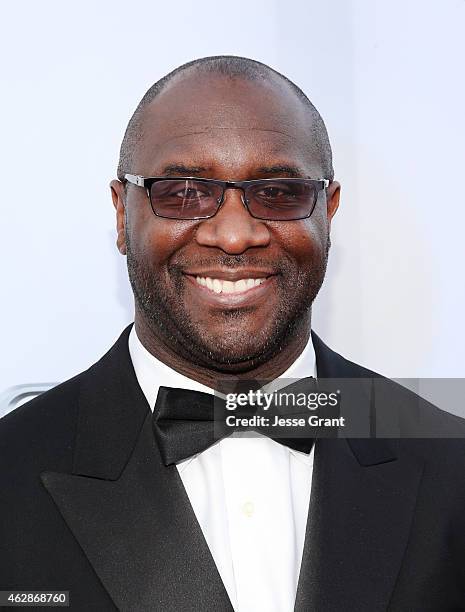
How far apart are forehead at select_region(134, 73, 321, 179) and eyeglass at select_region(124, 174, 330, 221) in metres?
0.03

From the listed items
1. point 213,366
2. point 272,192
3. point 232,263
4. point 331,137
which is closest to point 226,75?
point 272,192

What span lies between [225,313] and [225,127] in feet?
1.06

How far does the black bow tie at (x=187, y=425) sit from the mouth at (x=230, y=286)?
6.6 inches

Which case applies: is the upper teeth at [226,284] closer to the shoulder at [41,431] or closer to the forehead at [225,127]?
the forehead at [225,127]

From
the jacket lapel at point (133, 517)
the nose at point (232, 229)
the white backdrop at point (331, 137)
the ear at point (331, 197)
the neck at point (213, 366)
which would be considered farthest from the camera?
the white backdrop at point (331, 137)

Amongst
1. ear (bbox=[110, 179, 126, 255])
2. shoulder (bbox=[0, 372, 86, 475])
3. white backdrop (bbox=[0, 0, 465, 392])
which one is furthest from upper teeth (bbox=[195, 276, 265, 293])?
white backdrop (bbox=[0, 0, 465, 392])

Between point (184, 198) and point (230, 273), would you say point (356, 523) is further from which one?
point (184, 198)

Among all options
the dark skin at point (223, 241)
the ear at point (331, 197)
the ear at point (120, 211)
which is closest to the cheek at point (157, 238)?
the dark skin at point (223, 241)

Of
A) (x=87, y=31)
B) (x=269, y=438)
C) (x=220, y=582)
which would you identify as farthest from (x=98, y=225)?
(x=220, y=582)

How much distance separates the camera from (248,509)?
5.16 ft

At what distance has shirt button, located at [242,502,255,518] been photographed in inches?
61.9

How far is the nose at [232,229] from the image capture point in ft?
5.10

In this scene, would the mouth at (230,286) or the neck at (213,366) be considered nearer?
the mouth at (230,286)

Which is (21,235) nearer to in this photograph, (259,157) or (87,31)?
(87,31)
